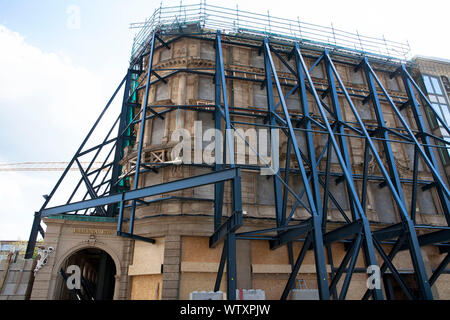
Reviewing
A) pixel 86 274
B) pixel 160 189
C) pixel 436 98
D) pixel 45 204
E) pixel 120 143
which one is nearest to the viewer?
pixel 160 189

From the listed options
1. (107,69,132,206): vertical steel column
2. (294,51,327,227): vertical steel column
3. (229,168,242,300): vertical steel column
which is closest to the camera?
(229,168,242,300): vertical steel column

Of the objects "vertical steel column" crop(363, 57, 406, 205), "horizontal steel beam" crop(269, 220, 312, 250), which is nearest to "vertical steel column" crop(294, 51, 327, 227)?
"horizontal steel beam" crop(269, 220, 312, 250)

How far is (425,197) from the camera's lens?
870 inches

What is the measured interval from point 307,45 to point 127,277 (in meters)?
22.0

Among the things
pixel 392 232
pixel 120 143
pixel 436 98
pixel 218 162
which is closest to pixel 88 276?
pixel 120 143

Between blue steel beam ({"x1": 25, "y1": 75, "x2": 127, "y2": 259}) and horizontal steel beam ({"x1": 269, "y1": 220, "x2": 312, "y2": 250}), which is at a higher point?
blue steel beam ({"x1": 25, "y1": 75, "x2": 127, "y2": 259})

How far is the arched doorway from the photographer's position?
18125 mm

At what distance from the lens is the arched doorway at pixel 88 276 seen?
1812 cm

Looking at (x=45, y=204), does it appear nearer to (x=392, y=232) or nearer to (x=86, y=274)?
(x=86, y=274)

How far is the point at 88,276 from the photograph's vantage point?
26.2m

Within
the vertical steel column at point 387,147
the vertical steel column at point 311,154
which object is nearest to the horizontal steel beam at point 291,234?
the vertical steel column at point 311,154

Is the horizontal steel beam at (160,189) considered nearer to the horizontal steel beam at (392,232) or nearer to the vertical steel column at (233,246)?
the vertical steel column at (233,246)

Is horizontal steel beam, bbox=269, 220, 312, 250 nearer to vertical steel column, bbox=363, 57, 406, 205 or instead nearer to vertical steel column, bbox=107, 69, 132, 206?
vertical steel column, bbox=363, 57, 406, 205
